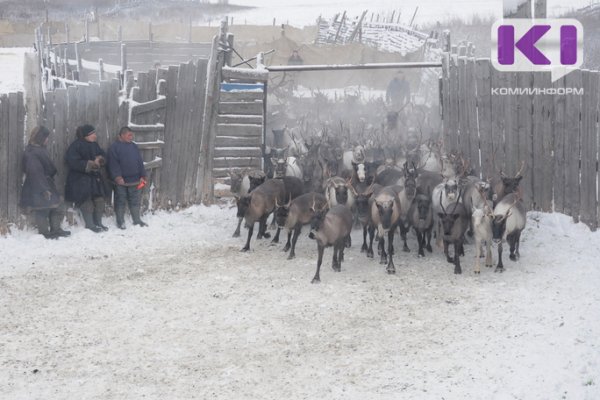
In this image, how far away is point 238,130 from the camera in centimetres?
1446

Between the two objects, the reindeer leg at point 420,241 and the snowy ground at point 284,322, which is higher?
the reindeer leg at point 420,241

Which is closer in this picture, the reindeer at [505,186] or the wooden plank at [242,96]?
the reindeer at [505,186]

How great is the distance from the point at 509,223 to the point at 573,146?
8.21 feet

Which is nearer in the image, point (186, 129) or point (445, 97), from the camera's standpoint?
point (186, 129)

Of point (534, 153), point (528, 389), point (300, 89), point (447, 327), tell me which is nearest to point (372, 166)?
point (534, 153)

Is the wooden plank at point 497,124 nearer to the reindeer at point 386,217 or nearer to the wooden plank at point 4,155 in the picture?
the reindeer at point 386,217

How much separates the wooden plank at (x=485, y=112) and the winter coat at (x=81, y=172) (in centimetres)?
685

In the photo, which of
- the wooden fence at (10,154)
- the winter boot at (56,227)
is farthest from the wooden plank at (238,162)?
the wooden fence at (10,154)

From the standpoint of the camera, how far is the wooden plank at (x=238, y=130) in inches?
565

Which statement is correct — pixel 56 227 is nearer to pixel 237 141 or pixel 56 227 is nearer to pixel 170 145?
pixel 170 145

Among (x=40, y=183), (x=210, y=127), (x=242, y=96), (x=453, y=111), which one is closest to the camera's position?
(x=40, y=183)

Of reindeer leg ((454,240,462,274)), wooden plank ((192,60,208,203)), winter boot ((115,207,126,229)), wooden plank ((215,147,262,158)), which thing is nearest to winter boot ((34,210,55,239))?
winter boot ((115,207,126,229))

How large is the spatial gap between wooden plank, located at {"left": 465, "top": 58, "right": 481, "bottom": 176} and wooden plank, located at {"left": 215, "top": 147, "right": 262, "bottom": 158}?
418 cm

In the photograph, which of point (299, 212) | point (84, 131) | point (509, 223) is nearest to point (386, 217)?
point (299, 212)
